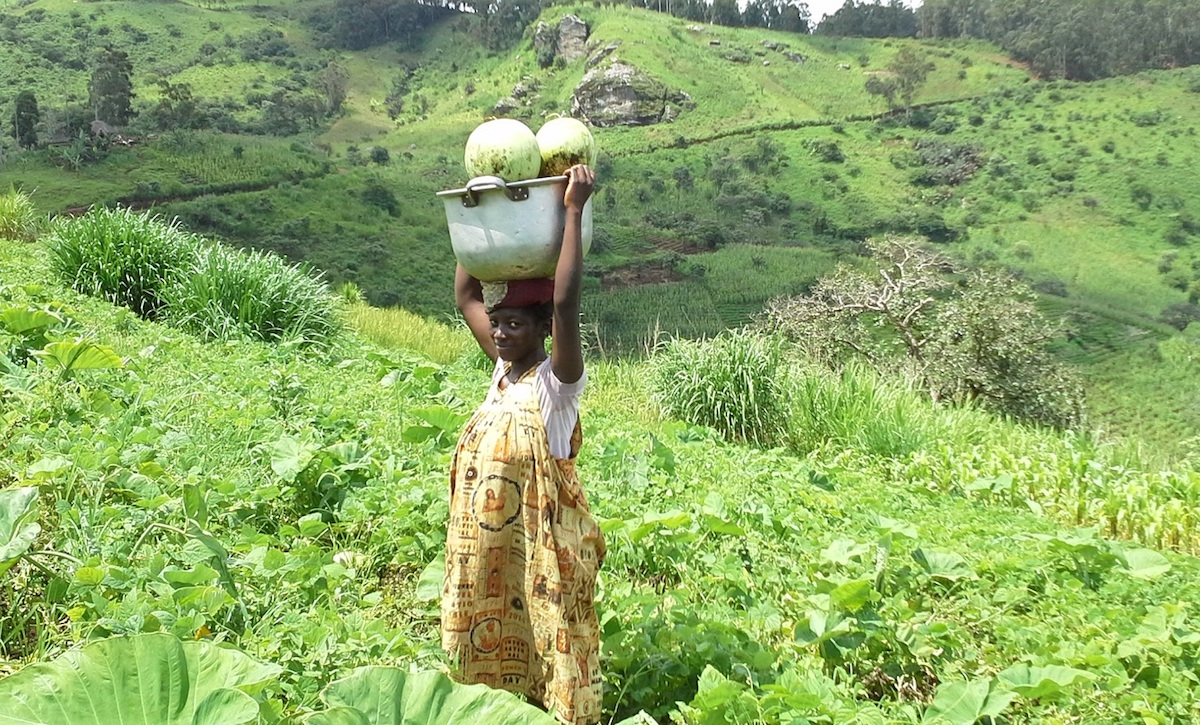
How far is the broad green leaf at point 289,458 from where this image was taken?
11.1ft

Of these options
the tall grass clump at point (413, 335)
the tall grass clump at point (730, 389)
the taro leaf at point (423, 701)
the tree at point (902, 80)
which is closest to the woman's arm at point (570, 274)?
the taro leaf at point (423, 701)

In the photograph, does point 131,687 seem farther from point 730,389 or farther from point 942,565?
point 730,389

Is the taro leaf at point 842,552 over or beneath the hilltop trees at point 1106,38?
beneath

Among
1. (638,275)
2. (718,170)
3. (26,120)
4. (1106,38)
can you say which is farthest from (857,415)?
(1106,38)

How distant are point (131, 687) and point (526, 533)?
0.98 meters

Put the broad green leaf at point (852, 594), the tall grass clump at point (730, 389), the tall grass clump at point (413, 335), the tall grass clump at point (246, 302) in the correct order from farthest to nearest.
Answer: the tall grass clump at point (413, 335) < the tall grass clump at point (730, 389) < the tall grass clump at point (246, 302) < the broad green leaf at point (852, 594)

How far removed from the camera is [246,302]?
7.90m

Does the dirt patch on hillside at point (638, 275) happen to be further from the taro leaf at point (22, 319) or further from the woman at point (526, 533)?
the woman at point (526, 533)

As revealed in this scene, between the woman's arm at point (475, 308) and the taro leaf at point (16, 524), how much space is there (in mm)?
1192

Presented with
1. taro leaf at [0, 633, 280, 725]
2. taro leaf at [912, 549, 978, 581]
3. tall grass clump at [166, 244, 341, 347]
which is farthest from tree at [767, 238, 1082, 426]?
taro leaf at [0, 633, 280, 725]

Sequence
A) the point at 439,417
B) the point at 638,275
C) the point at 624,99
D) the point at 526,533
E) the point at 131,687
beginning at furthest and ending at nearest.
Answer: the point at 624,99
the point at 638,275
the point at 439,417
the point at 526,533
the point at 131,687

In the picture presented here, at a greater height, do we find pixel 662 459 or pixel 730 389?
pixel 662 459

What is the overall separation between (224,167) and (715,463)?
4290 centimetres

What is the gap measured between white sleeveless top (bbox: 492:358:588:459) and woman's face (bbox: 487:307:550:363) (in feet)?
0.27
